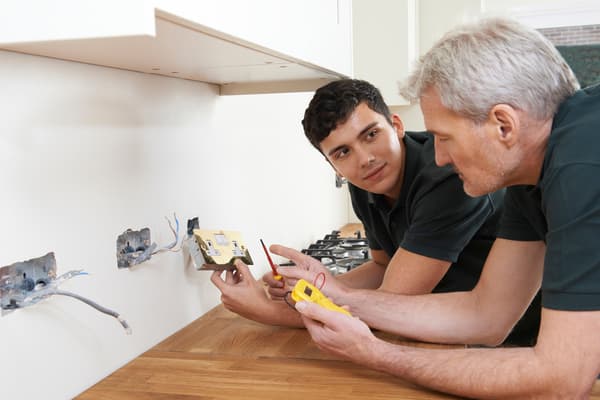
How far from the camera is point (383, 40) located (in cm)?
319

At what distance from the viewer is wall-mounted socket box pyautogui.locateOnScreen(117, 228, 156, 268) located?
1278 millimetres

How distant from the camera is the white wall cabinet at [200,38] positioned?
793 mm

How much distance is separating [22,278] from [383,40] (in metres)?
2.50

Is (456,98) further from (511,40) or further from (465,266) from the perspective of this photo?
(465,266)

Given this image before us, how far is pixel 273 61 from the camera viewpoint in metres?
1.32

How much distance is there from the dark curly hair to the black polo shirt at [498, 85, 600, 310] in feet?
1.94

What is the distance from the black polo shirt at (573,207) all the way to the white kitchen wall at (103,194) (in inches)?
30.2

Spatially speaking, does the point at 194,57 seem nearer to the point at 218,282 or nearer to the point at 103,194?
the point at 103,194

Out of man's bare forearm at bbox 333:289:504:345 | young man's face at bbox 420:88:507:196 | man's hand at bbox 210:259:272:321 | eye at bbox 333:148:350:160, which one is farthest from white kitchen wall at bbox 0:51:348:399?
young man's face at bbox 420:88:507:196

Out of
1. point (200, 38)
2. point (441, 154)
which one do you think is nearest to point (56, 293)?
point (200, 38)

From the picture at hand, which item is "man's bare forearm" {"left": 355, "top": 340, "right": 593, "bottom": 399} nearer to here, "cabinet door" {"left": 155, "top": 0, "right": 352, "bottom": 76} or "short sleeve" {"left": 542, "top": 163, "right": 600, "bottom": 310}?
"short sleeve" {"left": 542, "top": 163, "right": 600, "bottom": 310}

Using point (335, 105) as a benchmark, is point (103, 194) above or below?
below

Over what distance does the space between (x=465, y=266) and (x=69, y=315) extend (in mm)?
934

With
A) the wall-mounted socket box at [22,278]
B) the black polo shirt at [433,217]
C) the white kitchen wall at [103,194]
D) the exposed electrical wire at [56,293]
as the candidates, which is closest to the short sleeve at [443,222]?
the black polo shirt at [433,217]
